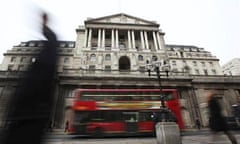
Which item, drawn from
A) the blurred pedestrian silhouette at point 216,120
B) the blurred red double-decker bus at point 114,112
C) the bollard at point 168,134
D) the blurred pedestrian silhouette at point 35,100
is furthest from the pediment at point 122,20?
the blurred pedestrian silhouette at point 35,100

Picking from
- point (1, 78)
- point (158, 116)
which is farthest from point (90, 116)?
point (1, 78)

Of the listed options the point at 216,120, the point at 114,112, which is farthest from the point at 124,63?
the point at 216,120

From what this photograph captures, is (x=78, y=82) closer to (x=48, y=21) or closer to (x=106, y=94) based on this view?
(x=106, y=94)

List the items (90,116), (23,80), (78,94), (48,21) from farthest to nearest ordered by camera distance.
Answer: (78,94) < (90,116) < (48,21) < (23,80)

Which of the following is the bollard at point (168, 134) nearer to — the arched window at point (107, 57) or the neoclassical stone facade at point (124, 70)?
the neoclassical stone facade at point (124, 70)

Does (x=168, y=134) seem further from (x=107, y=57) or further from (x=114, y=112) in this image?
(x=107, y=57)

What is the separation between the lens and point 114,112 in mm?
10758

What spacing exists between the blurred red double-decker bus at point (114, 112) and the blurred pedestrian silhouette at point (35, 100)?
9.31 metres

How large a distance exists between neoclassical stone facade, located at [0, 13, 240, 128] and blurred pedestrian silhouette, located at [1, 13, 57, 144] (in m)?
9.07

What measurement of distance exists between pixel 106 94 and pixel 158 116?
4.52 m

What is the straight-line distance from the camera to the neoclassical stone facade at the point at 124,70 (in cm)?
1906

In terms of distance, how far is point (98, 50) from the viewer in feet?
85.6

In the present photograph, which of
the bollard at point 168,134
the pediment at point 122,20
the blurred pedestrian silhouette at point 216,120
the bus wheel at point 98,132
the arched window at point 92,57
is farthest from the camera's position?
the pediment at point 122,20

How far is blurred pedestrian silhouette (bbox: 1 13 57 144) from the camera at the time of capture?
1451mm
